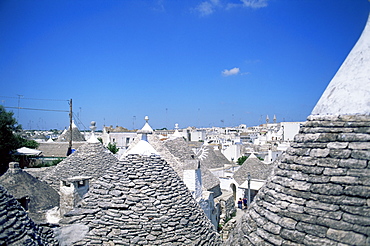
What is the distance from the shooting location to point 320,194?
117 inches

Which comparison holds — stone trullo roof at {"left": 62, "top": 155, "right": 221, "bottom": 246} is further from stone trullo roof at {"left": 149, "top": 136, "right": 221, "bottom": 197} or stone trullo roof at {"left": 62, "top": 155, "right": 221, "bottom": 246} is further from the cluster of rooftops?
stone trullo roof at {"left": 149, "top": 136, "right": 221, "bottom": 197}

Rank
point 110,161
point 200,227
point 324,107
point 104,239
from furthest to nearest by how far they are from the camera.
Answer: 1. point 110,161
2. point 200,227
3. point 104,239
4. point 324,107

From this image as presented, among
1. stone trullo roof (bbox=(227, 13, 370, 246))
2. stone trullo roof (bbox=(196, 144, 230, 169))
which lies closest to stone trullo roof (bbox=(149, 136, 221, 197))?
stone trullo roof (bbox=(227, 13, 370, 246))

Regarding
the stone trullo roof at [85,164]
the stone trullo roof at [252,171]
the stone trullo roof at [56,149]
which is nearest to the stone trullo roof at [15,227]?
the stone trullo roof at [85,164]

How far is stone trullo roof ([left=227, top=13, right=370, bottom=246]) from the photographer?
2734mm

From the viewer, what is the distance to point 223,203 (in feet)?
54.2

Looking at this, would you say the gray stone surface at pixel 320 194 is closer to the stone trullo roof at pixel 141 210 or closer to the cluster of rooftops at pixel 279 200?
the cluster of rooftops at pixel 279 200

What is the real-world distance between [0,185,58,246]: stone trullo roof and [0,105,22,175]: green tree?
21.1m

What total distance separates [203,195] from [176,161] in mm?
2056

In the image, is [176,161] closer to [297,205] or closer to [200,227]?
[200,227]

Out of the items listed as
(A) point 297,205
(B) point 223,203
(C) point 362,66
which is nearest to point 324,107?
(C) point 362,66

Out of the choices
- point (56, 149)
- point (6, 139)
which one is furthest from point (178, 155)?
point (56, 149)

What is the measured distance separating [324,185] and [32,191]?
10.5 m

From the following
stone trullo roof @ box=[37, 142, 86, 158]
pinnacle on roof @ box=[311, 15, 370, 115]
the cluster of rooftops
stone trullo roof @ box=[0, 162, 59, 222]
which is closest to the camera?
the cluster of rooftops
